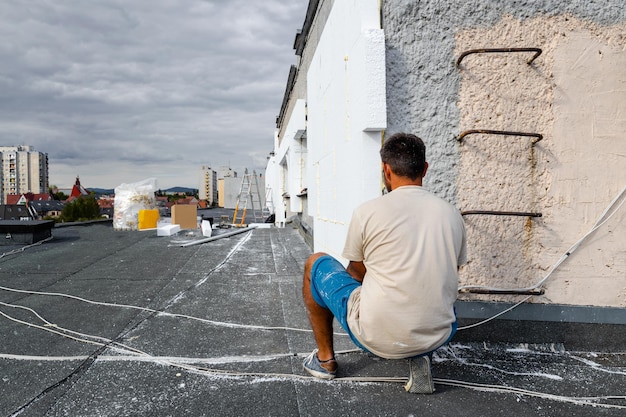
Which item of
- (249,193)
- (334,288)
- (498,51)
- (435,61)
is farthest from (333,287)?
(249,193)

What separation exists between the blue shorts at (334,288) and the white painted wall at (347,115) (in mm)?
790

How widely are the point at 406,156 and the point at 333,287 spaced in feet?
2.15

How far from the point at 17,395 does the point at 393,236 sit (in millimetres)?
1685

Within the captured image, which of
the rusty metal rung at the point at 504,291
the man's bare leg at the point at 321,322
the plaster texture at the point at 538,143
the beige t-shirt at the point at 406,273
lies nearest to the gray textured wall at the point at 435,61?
the plaster texture at the point at 538,143

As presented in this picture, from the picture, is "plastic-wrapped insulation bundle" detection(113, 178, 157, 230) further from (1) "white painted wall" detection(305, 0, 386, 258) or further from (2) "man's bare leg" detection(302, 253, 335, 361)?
(2) "man's bare leg" detection(302, 253, 335, 361)

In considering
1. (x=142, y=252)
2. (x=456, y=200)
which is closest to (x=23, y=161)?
(x=142, y=252)

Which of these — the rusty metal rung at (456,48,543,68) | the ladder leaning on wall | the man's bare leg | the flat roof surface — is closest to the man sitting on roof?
the man's bare leg

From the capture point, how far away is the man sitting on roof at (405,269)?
158 centimetres

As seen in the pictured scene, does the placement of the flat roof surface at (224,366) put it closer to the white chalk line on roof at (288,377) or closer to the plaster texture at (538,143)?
the white chalk line on roof at (288,377)

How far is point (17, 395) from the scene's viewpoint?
1.70 meters

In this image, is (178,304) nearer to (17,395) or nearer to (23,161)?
(17,395)

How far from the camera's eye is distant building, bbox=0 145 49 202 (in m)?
68.3

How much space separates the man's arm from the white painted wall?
819mm

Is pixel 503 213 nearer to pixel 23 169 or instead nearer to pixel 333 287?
pixel 333 287
